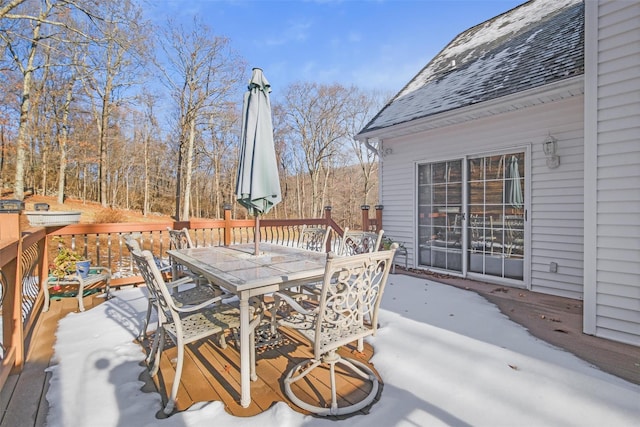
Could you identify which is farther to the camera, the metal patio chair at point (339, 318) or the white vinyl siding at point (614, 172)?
the white vinyl siding at point (614, 172)

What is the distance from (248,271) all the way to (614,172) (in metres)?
3.19

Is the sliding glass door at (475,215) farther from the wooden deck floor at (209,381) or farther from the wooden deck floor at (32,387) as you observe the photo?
the wooden deck floor at (32,387)

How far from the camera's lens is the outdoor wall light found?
3.92 m

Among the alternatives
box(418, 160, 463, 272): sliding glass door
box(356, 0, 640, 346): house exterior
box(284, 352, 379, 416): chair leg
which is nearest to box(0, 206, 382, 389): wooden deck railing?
box(418, 160, 463, 272): sliding glass door

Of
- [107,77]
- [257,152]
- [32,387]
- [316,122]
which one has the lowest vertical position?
[32,387]

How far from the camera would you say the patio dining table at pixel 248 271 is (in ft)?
6.14

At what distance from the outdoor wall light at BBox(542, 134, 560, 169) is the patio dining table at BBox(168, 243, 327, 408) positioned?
333cm

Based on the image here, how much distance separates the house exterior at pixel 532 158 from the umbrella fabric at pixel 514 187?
0.01 m

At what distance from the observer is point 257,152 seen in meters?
2.61

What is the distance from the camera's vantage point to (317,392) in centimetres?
196

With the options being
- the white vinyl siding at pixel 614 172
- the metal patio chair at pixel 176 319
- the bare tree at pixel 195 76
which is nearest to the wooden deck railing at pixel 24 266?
the metal patio chair at pixel 176 319

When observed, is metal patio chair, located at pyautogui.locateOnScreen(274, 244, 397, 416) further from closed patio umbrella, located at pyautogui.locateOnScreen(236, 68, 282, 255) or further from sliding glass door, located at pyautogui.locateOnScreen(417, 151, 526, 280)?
sliding glass door, located at pyautogui.locateOnScreen(417, 151, 526, 280)

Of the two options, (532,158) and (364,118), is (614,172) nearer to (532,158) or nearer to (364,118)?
(532,158)

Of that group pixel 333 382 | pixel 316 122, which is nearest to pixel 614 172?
pixel 333 382
